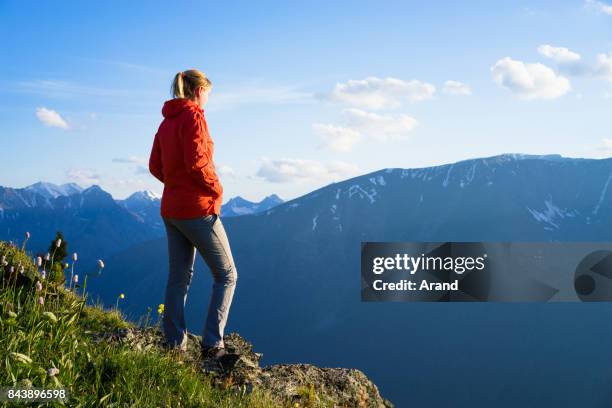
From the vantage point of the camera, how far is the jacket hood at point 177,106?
5361mm

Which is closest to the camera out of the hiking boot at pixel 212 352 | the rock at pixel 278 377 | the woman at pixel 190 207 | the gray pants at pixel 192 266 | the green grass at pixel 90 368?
the green grass at pixel 90 368

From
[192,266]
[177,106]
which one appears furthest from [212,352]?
[177,106]

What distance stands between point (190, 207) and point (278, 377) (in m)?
1.92

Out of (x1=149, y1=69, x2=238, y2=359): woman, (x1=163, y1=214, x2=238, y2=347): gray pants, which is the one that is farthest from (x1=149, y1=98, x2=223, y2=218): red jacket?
(x1=163, y1=214, x2=238, y2=347): gray pants

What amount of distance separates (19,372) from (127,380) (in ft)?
2.47

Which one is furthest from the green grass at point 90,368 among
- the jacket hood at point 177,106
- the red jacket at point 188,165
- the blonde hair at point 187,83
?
the blonde hair at point 187,83

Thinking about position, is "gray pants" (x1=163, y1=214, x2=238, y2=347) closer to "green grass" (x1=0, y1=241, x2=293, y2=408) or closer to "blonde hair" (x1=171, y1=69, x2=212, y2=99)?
"green grass" (x1=0, y1=241, x2=293, y2=408)

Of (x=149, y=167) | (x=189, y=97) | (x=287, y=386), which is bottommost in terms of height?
(x=287, y=386)

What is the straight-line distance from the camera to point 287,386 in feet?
17.7

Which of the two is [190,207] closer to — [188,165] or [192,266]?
[188,165]

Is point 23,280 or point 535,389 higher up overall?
point 23,280

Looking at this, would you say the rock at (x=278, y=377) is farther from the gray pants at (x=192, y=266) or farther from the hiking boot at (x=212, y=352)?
the gray pants at (x=192, y=266)

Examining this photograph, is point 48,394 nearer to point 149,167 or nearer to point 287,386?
point 287,386

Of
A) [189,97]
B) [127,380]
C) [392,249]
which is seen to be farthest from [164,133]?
[392,249]
